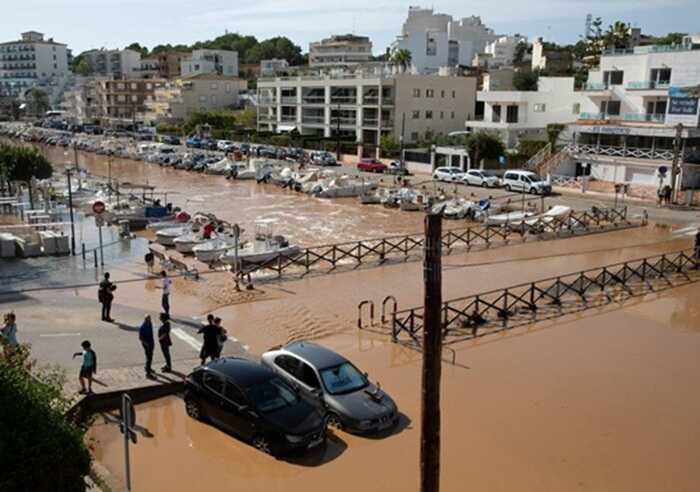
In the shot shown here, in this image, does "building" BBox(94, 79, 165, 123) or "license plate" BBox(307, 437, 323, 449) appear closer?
"license plate" BBox(307, 437, 323, 449)

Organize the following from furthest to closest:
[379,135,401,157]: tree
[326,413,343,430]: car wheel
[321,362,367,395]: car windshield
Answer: [379,135,401,157]: tree, [321,362,367,395]: car windshield, [326,413,343,430]: car wheel

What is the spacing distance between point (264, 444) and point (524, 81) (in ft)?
255

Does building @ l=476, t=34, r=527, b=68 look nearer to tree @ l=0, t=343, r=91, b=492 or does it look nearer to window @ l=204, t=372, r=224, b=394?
window @ l=204, t=372, r=224, b=394

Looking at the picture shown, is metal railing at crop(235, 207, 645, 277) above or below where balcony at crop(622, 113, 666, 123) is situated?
below

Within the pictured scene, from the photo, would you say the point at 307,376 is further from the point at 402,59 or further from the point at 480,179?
the point at 402,59

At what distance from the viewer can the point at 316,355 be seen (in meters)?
14.4

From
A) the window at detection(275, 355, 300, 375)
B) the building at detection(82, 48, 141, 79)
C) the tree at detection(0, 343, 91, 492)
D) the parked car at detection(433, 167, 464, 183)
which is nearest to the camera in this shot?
the tree at detection(0, 343, 91, 492)

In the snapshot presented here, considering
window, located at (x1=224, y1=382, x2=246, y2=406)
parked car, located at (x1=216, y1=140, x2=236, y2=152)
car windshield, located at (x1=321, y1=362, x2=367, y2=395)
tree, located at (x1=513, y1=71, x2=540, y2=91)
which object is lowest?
car windshield, located at (x1=321, y1=362, x2=367, y2=395)

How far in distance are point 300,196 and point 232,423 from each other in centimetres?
3997

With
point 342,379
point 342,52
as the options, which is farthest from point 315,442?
point 342,52

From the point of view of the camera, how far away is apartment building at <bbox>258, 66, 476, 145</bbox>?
73.1 meters

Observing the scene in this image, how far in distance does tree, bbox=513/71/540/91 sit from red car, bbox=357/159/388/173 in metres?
28.7

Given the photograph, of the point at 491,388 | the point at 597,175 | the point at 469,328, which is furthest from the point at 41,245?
the point at 597,175

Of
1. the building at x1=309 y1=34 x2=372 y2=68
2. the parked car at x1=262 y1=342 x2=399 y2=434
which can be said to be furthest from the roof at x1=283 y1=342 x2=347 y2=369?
the building at x1=309 y1=34 x2=372 y2=68
